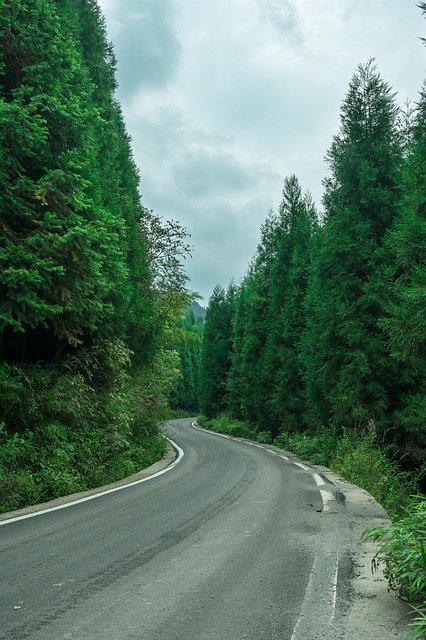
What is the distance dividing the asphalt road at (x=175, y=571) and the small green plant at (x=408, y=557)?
0.48 metres

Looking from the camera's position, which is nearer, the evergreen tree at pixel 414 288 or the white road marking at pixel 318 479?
the evergreen tree at pixel 414 288

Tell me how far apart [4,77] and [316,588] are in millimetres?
12147

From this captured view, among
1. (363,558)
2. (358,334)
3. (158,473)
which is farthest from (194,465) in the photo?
(363,558)

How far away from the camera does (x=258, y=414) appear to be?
36469 mm

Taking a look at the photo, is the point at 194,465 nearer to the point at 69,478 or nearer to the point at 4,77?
the point at 69,478

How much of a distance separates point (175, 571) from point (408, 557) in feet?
7.09

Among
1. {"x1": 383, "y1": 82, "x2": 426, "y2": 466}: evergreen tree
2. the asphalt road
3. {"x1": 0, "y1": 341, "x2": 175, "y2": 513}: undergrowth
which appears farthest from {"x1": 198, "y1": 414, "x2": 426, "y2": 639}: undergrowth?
{"x1": 0, "y1": 341, "x2": 175, "y2": 513}: undergrowth

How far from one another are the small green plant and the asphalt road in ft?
1.56

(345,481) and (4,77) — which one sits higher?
(4,77)

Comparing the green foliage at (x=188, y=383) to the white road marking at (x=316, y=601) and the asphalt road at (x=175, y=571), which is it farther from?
the white road marking at (x=316, y=601)

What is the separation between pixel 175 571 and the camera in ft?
16.6

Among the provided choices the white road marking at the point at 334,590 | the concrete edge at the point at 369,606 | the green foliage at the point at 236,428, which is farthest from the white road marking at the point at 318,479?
the green foliage at the point at 236,428

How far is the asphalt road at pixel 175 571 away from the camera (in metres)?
3.80

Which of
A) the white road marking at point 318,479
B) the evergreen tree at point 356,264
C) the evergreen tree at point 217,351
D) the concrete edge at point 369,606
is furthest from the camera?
the evergreen tree at point 217,351
